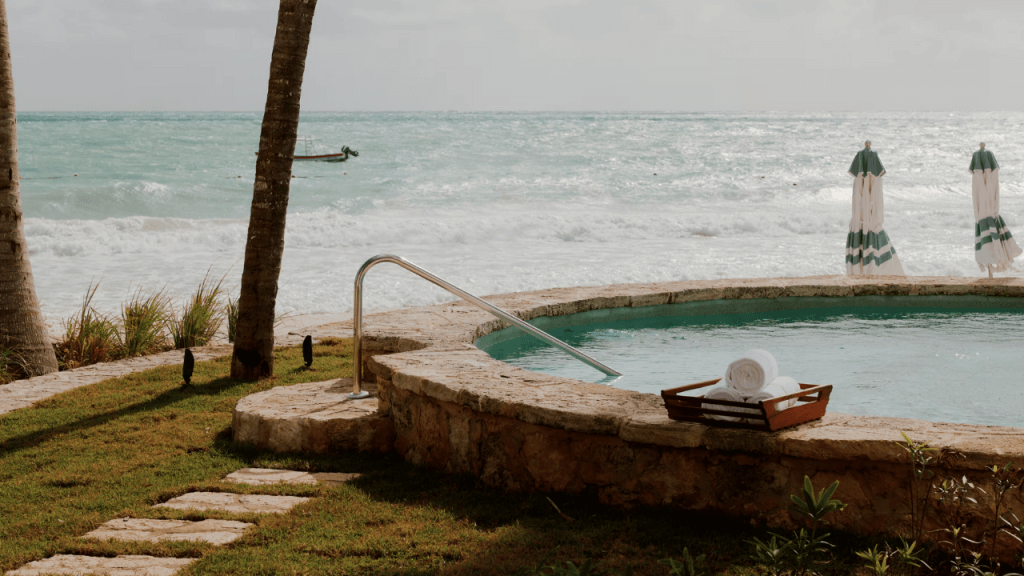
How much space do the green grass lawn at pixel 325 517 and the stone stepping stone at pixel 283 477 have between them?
0.07 meters

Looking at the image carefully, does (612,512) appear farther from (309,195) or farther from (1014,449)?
(309,195)

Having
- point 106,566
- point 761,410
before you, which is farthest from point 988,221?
point 106,566

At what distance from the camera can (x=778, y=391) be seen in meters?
3.15

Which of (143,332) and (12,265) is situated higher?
(12,265)

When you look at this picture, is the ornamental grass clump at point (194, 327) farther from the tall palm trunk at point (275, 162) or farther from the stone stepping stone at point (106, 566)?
the stone stepping stone at point (106, 566)

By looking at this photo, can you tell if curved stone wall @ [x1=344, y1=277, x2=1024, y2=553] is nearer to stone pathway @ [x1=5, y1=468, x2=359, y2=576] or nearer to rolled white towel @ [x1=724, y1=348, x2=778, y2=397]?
rolled white towel @ [x1=724, y1=348, x2=778, y2=397]

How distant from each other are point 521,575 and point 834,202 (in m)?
25.0

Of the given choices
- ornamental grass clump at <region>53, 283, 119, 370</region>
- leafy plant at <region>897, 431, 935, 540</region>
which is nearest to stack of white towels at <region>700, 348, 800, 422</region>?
leafy plant at <region>897, 431, 935, 540</region>

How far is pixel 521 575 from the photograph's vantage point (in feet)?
9.02

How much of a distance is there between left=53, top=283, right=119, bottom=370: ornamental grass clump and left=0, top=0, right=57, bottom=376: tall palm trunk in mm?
462

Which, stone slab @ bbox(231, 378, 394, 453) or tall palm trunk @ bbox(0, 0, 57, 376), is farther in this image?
tall palm trunk @ bbox(0, 0, 57, 376)

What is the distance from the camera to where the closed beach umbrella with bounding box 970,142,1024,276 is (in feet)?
26.6

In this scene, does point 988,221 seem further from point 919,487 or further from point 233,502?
point 233,502

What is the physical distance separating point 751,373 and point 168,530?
2325mm
